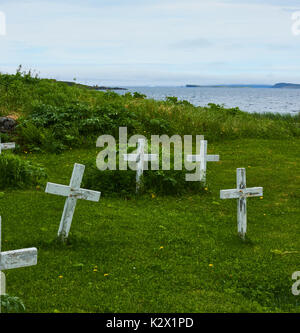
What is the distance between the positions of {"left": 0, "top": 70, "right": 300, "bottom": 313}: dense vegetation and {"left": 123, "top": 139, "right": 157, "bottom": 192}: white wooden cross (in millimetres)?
313

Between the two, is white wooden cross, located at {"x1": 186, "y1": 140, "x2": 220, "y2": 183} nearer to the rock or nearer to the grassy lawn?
the grassy lawn

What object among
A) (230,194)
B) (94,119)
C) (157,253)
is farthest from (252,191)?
(94,119)

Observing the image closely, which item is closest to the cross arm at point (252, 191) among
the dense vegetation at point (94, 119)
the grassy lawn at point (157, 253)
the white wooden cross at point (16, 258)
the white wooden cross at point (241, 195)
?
the white wooden cross at point (241, 195)

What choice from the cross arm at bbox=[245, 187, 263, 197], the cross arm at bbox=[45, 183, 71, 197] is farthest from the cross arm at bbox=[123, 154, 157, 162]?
the cross arm at bbox=[45, 183, 71, 197]

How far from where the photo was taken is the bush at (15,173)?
10711mm

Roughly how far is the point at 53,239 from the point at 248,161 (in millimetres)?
8904

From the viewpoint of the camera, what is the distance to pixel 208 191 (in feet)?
36.9

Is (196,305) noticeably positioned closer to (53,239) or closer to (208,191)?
(53,239)

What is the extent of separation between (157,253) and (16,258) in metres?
3.27

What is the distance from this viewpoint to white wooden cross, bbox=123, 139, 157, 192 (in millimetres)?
10227

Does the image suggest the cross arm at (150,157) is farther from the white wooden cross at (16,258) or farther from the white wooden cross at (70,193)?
the white wooden cross at (16,258)

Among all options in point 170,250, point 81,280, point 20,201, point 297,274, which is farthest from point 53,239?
point 297,274

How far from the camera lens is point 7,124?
16562 mm

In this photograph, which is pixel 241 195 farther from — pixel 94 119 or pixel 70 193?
pixel 94 119
